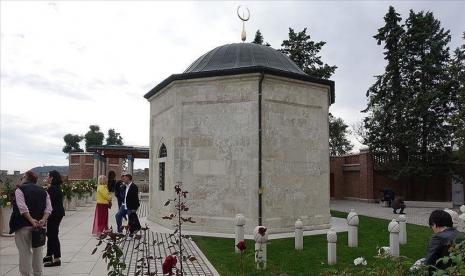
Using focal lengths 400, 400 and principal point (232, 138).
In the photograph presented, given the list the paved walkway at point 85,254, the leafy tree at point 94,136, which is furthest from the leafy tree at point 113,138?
the paved walkway at point 85,254

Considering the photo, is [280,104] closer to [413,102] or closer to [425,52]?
[413,102]

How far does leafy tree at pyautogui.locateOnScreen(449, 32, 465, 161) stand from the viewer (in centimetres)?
2414

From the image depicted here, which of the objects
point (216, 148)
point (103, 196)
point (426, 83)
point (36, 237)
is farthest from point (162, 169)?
point (426, 83)

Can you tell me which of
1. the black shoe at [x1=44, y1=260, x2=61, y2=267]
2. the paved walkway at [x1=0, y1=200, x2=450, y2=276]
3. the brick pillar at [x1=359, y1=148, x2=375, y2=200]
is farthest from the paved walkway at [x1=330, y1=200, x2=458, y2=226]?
the black shoe at [x1=44, y1=260, x2=61, y2=267]

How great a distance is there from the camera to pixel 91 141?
6981cm

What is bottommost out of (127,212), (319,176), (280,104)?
(127,212)

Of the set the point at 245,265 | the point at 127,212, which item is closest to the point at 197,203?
the point at 127,212

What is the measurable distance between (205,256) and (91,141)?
2565 inches

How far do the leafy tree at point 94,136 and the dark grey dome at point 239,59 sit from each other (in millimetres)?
58351

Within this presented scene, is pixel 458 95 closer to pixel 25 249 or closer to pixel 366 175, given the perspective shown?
pixel 366 175

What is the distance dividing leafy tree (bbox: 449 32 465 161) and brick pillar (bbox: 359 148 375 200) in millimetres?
6555

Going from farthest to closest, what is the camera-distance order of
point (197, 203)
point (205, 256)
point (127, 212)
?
point (197, 203) < point (127, 212) < point (205, 256)

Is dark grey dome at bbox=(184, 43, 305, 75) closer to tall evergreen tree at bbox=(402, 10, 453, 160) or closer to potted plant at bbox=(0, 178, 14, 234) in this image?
potted plant at bbox=(0, 178, 14, 234)

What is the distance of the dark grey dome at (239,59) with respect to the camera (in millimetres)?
14523
